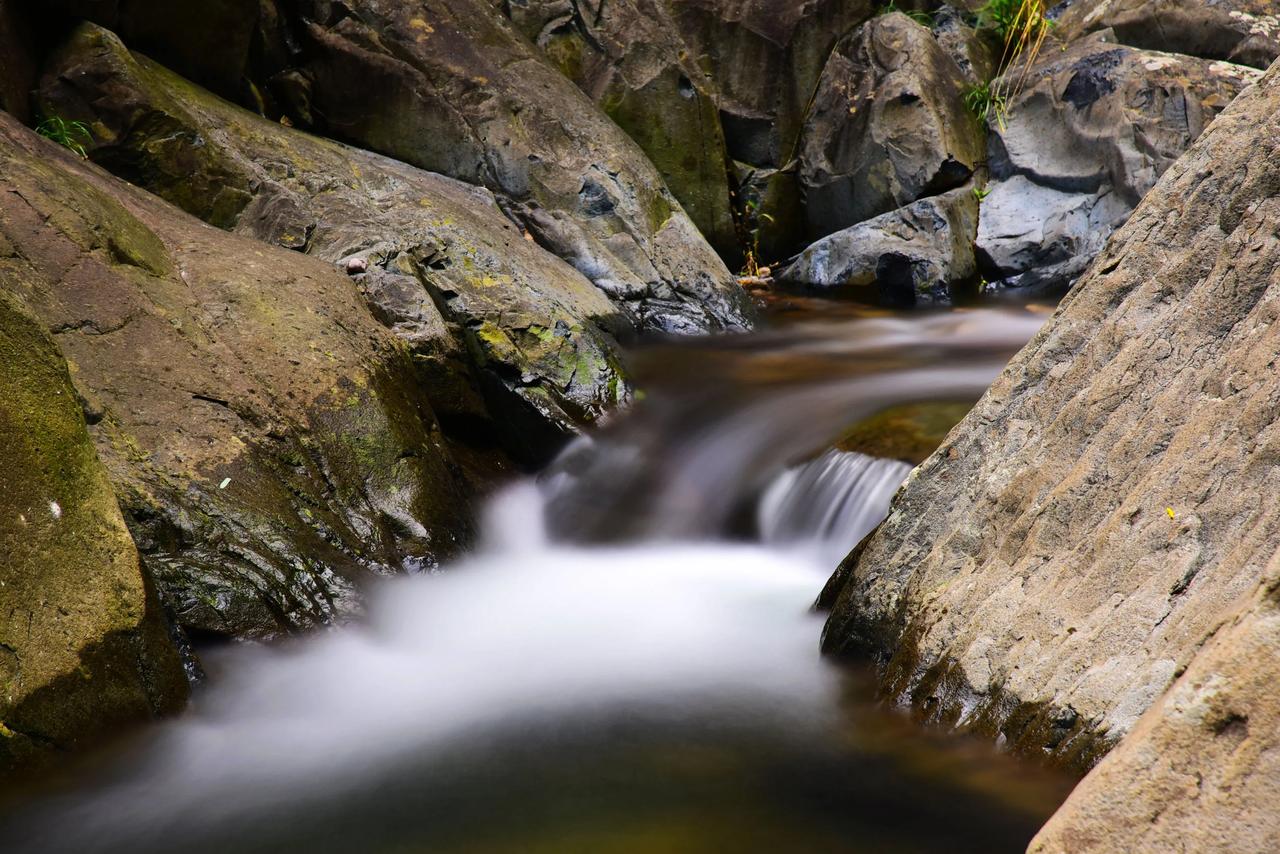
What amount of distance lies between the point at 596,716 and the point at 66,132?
15.8ft

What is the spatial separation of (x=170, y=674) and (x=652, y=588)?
7.17 ft

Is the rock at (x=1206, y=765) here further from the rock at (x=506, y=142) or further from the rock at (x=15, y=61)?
the rock at (x=506, y=142)

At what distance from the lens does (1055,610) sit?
8.38ft

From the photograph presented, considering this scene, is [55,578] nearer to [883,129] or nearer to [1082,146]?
[883,129]

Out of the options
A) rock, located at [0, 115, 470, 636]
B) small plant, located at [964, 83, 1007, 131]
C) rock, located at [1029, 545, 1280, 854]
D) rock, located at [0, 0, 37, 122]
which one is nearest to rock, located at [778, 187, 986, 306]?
small plant, located at [964, 83, 1007, 131]

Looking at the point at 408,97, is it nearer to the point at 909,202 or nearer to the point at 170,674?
the point at 909,202

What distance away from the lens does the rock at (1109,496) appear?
2.22 m

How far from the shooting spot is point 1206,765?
1429 millimetres

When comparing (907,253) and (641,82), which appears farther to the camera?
(641,82)

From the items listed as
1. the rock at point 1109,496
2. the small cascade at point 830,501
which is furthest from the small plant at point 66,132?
the rock at point 1109,496

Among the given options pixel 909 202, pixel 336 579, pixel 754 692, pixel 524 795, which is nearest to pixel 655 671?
pixel 754 692

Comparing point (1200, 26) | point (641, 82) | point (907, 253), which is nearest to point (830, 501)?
point (907, 253)

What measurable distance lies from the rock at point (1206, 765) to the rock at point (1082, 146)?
345 inches

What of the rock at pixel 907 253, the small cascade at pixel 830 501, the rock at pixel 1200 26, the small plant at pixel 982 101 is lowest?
the small cascade at pixel 830 501
